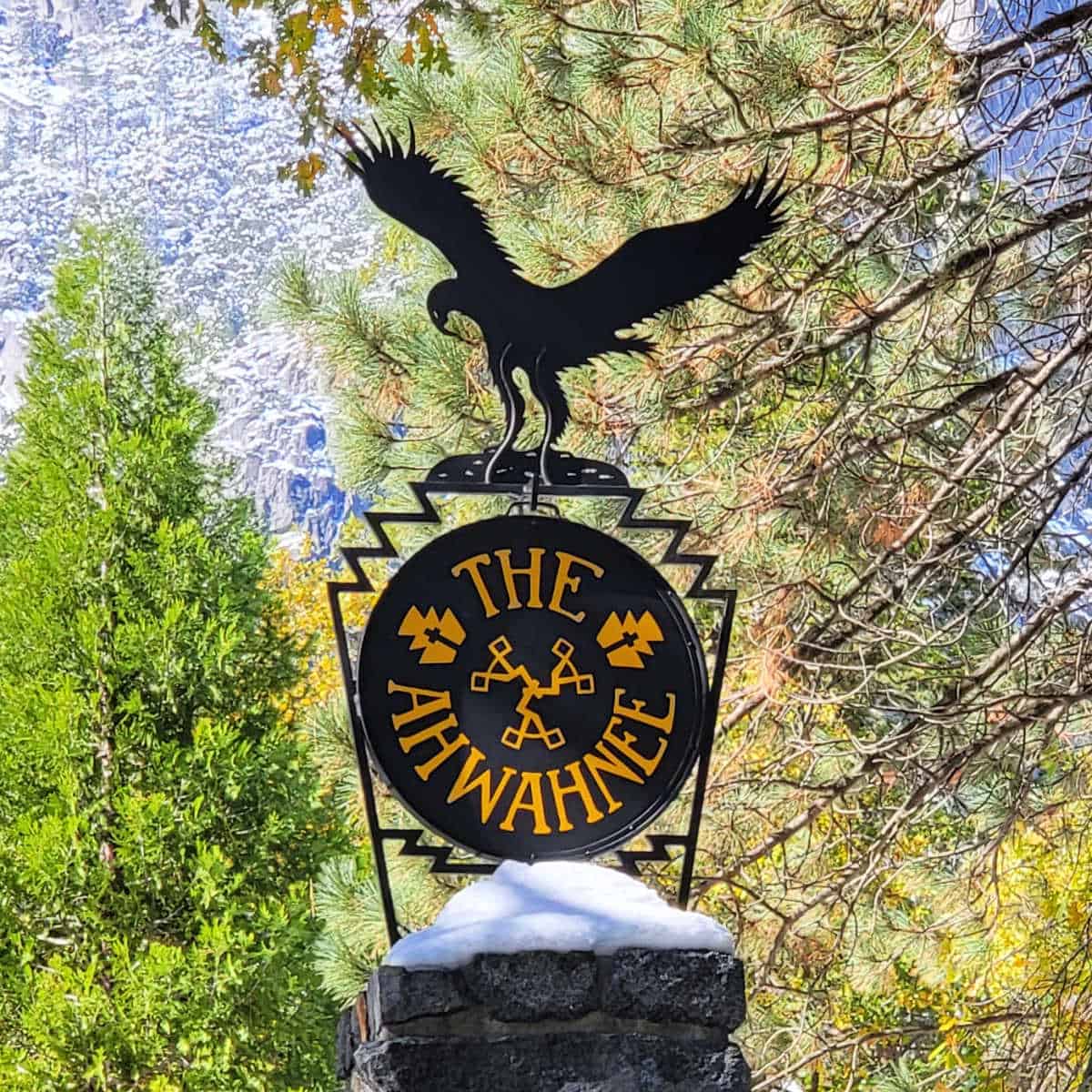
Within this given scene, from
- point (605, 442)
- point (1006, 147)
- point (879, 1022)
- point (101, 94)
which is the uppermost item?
point (101, 94)

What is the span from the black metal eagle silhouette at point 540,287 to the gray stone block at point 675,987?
0.91 m

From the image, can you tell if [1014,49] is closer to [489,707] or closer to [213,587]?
[489,707]

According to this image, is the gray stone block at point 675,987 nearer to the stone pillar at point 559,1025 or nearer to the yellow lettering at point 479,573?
the stone pillar at point 559,1025

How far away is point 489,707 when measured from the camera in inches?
125

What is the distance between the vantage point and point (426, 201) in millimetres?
3332

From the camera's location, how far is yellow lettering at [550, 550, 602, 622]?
10.6 feet

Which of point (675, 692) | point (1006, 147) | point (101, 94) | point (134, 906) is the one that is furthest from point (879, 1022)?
point (101, 94)

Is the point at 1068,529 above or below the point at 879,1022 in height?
above

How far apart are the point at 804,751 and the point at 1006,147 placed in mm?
1749

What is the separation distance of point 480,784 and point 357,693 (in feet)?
0.88

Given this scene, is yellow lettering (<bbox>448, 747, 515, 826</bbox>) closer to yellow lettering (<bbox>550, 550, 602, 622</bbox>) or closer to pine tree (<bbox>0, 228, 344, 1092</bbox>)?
yellow lettering (<bbox>550, 550, 602, 622</bbox>)

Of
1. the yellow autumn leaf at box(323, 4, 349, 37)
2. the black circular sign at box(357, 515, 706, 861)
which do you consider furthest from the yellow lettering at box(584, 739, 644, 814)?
the yellow autumn leaf at box(323, 4, 349, 37)

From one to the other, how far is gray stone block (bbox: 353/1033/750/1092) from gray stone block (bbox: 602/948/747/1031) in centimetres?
5

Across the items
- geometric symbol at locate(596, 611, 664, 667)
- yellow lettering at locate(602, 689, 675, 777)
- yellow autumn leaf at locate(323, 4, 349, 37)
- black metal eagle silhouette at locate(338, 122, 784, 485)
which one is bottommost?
yellow lettering at locate(602, 689, 675, 777)
